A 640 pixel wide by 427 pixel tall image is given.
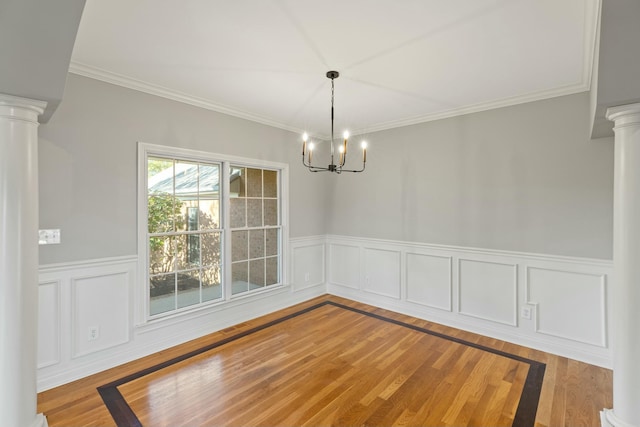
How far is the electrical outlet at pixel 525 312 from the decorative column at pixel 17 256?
165 inches

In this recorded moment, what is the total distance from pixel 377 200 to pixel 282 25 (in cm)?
294

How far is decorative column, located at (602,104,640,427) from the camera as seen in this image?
1.78 m

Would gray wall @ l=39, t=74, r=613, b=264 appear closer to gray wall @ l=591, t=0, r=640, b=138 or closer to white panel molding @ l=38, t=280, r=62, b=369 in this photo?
white panel molding @ l=38, t=280, r=62, b=369

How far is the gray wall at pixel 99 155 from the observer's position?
→ 2535 millimetres

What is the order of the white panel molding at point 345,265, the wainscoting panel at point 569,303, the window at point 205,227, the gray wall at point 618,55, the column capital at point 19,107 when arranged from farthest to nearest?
the white panel molding at point 345,265
the window at point 205,227
the wainscoting panel at point 569,303
the column capital at point 19,107
the gray wall at point 618,55

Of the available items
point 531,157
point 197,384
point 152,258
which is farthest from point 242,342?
point 531,157

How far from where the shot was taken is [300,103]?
11.7 ft

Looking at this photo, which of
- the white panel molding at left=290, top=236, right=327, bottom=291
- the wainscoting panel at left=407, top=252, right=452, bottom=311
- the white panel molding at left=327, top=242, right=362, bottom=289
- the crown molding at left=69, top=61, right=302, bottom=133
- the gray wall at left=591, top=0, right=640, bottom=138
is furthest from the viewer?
the white panel molding at left=327, top=242, right=362, bottom=289

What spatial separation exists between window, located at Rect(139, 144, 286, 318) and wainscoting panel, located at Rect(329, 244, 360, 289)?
1.01 meters

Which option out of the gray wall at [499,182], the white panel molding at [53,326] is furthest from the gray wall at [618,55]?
the white panel molding at [53,326]

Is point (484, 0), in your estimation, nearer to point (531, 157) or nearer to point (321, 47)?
point (321, 47)

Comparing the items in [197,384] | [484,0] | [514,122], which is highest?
[484,0]

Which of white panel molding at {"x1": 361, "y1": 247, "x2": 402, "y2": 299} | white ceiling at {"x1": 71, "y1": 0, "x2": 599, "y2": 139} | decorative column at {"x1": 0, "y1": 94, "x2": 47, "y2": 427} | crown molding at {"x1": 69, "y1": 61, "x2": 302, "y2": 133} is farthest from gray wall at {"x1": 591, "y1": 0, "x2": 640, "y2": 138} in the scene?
crown molding at {"x1": 69, "y1": 61, "x2": 302, "y2": 133}

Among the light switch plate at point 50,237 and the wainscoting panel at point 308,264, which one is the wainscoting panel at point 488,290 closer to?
the wainscoting panel at point 308,264
